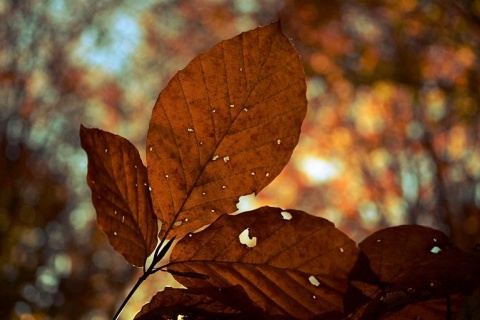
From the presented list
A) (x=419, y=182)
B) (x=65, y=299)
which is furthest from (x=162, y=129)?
(x=65, y=299)

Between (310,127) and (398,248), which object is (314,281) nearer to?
(398,248)

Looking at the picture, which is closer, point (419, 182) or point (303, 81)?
point (303, 81)

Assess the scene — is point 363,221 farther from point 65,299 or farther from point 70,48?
point 70,48

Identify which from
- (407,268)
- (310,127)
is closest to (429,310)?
(407,268)

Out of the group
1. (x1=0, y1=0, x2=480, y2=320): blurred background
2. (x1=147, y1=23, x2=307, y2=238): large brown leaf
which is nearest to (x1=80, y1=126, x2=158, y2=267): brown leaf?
A: (x1=147, y1=23, x2=307, y2=238): large brown leaf

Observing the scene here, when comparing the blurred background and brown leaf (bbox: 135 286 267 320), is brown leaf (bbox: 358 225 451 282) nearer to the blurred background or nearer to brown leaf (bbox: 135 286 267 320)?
brown leaf (bbox: 135 286 267 320)

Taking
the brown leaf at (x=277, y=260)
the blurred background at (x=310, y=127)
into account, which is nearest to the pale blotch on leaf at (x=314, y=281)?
the brown leaf at (x=277, y=260)
